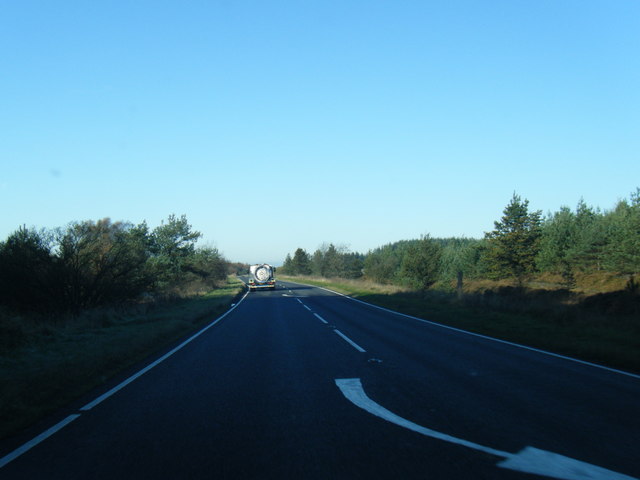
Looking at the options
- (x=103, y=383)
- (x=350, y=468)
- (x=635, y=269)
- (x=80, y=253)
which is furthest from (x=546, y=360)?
(x=635, y=269)

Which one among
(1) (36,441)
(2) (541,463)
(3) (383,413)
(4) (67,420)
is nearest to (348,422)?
(3) (383,413)

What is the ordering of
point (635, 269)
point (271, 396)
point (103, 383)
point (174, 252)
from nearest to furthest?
point (271, 396) < point (103, 383) < point (635, 269) < point (174, 252)

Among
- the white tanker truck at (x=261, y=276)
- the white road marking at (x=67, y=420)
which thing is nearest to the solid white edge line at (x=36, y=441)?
the white road marking at (x=67, y=420)

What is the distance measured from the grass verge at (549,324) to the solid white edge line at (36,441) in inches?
359

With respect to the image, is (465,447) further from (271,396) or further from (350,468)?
(271,396)

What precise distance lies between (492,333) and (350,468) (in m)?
10.8

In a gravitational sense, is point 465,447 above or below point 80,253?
below

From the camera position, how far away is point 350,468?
12.8 ft

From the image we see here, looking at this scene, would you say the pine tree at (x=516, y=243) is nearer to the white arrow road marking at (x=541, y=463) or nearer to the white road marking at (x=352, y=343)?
the white road marking at (x=352, y=343)

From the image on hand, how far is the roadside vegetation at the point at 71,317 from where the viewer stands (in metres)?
7.35

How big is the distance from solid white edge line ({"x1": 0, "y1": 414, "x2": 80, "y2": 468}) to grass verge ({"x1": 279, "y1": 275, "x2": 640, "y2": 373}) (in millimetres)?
9109

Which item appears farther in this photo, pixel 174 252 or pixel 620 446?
pixel 174 252

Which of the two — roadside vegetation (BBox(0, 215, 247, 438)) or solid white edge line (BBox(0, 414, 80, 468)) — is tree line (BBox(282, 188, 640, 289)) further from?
solid white edge line (BBox(0, 414, 80, 468))

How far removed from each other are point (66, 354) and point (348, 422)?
25.8 ft
